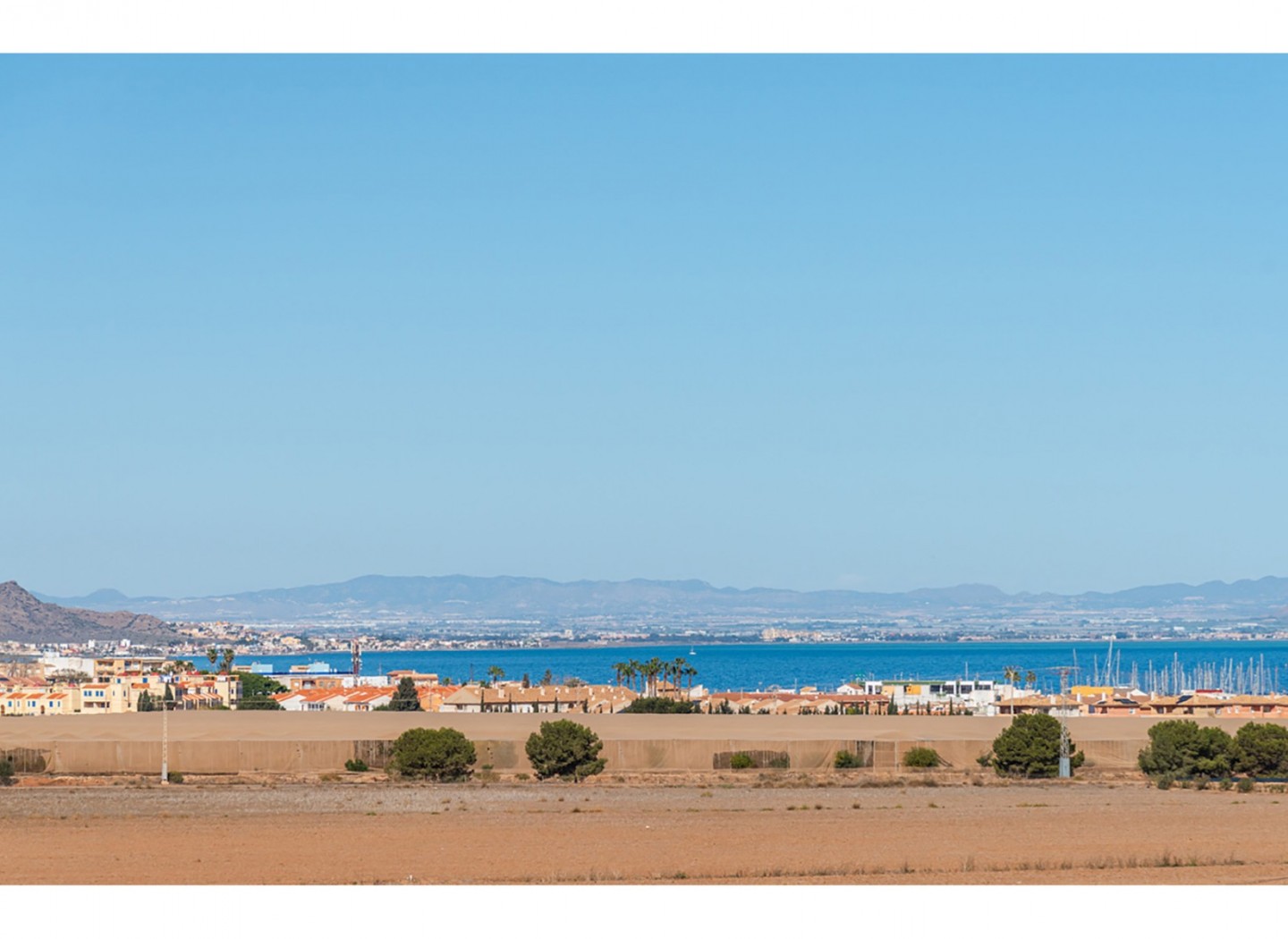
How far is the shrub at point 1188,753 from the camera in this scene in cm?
3422

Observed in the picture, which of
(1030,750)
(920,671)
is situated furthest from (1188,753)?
(920,671)

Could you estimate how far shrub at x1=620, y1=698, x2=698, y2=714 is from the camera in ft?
193

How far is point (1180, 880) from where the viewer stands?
59.6ft

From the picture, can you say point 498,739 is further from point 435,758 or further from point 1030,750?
point 1030,750

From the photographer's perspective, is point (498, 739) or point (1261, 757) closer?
point (1261, 757)

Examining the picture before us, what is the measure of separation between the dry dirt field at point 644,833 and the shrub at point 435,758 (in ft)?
5.50

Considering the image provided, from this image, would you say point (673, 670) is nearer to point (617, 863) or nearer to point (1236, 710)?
point (1236, 710)

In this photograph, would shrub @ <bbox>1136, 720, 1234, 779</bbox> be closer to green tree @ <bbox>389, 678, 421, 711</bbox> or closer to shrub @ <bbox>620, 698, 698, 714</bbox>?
shrub @ <bbox>620, 698, 698, 714</bbox>

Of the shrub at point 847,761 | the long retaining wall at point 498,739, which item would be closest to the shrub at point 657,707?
the long retaining wall at point 498,739

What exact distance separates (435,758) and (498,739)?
27.4ft

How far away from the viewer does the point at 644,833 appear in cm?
2391

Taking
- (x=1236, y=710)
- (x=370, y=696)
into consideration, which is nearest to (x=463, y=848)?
(x=1236, y=710)

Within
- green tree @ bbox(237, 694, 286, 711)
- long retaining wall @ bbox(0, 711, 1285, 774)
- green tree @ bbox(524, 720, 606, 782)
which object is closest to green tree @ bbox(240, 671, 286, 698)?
green tree @ bbox(237, 694, 286, 711)

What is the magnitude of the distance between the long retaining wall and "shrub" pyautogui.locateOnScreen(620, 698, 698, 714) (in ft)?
10.4
